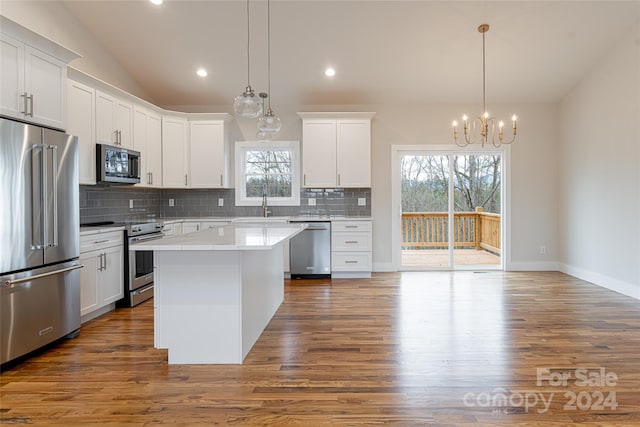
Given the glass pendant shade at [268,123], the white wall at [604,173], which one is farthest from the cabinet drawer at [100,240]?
the white wall at [604,173]

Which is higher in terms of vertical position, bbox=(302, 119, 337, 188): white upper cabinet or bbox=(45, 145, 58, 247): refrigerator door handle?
bbox=(302, 119, 337, 188): white upper cabinet

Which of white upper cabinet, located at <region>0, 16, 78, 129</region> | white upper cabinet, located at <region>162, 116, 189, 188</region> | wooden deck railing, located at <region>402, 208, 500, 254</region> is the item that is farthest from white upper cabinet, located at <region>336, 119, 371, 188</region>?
white upper cabinet, located at <region>0, 16, 78, 129</region>

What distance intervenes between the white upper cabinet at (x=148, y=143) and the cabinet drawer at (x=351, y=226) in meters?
2.55

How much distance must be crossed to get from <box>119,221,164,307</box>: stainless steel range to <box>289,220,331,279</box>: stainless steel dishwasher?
1.91m

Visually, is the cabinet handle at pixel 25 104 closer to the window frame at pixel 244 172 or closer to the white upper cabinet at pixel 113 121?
the white upper cabinet at pixel 113 121

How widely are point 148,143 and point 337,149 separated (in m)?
2.61

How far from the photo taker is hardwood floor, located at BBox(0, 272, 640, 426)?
201cm

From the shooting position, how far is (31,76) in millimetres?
2861

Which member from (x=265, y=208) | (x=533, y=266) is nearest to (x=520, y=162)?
(x=533, y=266)

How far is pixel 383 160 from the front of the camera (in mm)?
6035

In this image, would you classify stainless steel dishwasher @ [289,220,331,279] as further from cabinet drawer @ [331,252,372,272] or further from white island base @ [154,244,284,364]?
white island base @ [154,244,284,364]

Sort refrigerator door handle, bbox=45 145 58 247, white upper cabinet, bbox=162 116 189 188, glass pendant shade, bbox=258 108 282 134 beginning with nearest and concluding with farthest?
refrigerator door handle, bbox=45 145 58 247
glass pendant shade, bbox=258 108 282 134
white upper cabinet, bbox=162 116 189 188

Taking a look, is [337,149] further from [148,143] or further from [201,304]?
[201,304]

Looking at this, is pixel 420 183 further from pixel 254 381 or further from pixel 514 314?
pixel 254 381
